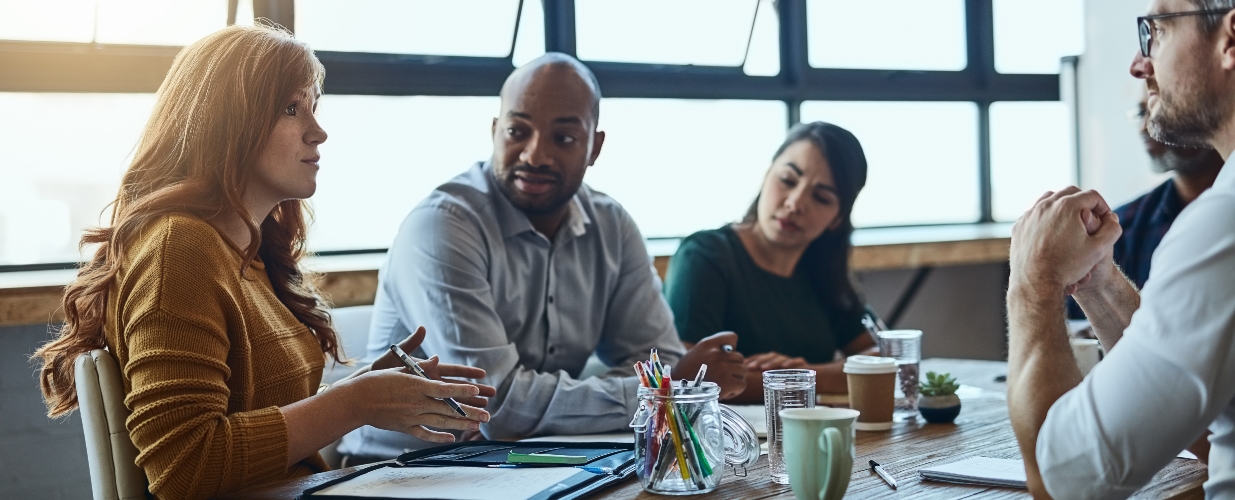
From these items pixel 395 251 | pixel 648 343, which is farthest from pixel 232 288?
pixel 648 343

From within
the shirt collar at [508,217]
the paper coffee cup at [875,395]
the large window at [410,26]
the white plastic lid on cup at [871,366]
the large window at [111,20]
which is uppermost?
the large window at [410,26]

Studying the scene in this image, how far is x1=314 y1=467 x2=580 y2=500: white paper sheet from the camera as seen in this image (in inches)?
47.7

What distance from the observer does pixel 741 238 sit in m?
2.83

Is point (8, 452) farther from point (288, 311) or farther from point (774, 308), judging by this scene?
point (774, 308)

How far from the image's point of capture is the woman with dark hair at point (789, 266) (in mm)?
2674

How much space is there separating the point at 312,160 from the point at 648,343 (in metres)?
0.92

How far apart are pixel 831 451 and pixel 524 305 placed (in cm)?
122

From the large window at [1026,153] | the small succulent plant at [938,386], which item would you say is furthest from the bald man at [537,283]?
the large window at [1026,153]

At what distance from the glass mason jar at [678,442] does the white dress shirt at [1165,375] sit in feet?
1.27

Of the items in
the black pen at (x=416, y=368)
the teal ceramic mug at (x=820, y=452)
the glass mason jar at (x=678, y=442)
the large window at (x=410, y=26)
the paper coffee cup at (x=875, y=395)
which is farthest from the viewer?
the large window at (x=410, y=26)

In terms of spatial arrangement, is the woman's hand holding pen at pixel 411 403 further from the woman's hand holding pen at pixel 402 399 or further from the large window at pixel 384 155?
the large window at pixel 384 155

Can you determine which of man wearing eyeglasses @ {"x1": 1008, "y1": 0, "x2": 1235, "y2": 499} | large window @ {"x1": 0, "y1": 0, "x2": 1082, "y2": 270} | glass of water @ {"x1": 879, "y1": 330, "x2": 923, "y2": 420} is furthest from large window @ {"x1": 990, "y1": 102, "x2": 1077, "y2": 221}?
man wearing eyeglasses @ {"x1": 1008, "y1": 0, "x2": 1235, "y2": 499}

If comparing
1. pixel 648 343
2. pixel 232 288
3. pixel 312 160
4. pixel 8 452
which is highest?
pixel 312 160

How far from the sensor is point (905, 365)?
188cm
